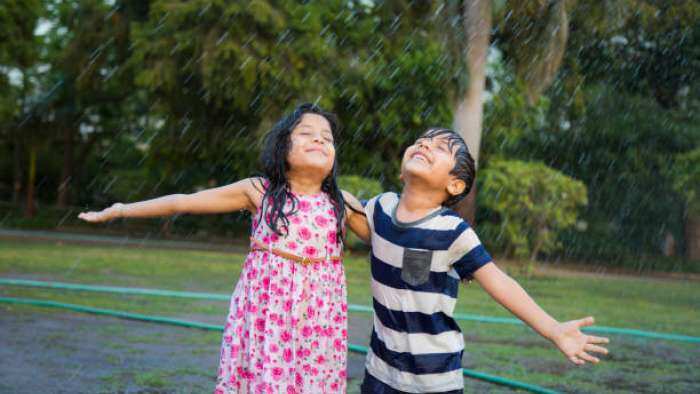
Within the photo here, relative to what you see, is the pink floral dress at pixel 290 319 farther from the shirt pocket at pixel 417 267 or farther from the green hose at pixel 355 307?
the green hose at pixel 355 307

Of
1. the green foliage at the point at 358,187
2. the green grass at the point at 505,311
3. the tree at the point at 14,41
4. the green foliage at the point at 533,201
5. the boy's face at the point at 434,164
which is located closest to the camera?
the boy's face at the point at 434,164

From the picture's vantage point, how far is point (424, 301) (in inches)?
112

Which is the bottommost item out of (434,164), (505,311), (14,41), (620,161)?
(505,311)

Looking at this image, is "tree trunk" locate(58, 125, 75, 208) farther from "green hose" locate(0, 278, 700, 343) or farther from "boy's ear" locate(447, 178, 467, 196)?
"boy's ear" locate(447, 178, 467, 196)

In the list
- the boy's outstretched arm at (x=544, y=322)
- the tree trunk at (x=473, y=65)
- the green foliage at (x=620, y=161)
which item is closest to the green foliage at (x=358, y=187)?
the tree trunk at (x=473, y=65)

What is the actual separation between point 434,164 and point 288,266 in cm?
66

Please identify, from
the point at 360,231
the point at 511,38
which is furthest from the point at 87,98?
the point at 360,231

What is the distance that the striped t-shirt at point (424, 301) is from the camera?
282cm

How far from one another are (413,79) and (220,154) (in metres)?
5.59

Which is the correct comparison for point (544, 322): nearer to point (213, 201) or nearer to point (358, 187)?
point (213, 201)

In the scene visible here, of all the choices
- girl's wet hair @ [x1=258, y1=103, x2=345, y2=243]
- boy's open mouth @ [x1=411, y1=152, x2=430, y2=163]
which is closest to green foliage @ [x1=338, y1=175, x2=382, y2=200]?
girl's wet hair @ [x1=258, y1=103, x2=345, y2=243]

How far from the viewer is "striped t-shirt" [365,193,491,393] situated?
2820 mm

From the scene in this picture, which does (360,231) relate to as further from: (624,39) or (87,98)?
(87,98)

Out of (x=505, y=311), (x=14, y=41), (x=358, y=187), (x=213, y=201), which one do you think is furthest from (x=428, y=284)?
(x=14, y=41)
